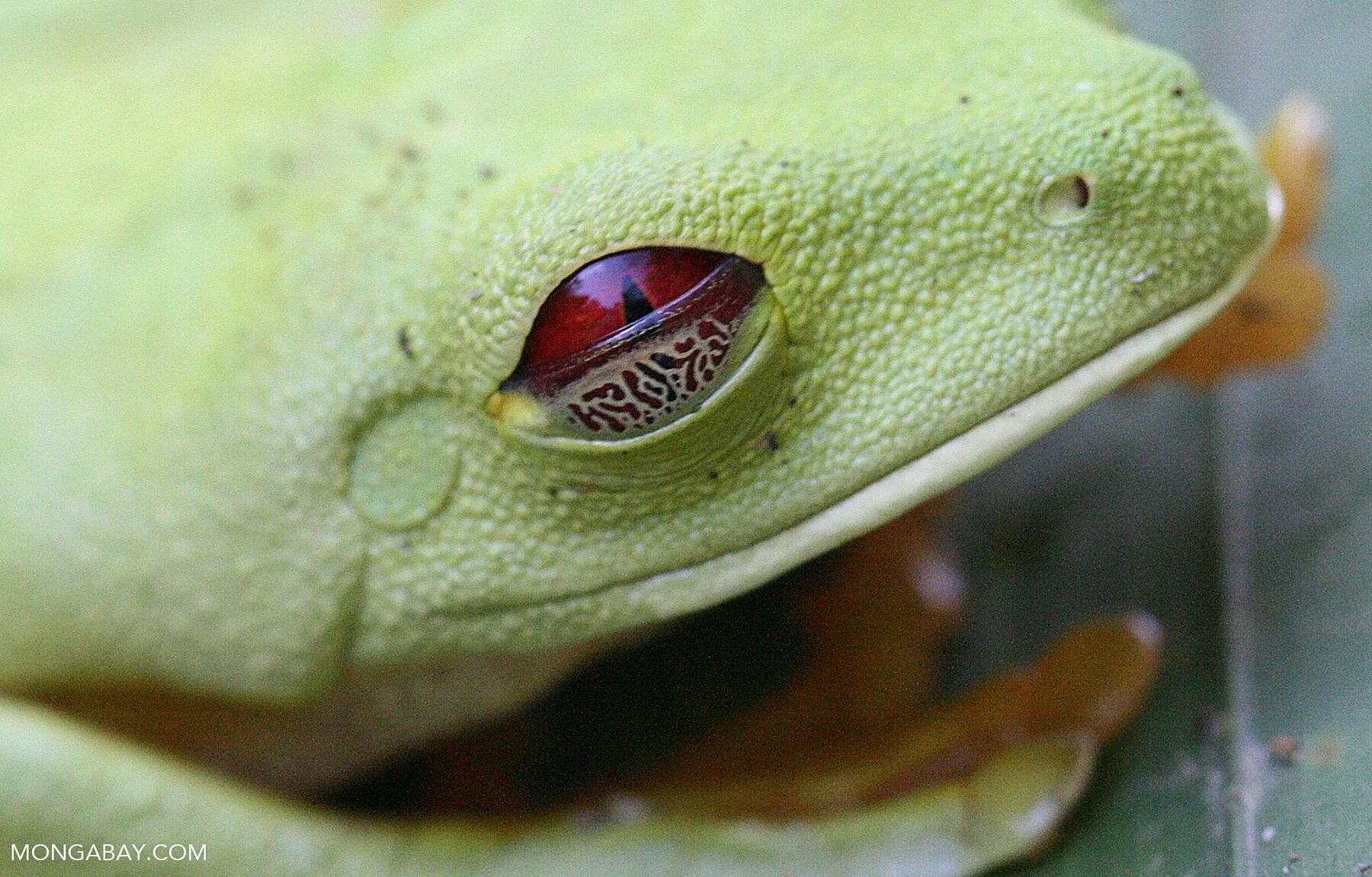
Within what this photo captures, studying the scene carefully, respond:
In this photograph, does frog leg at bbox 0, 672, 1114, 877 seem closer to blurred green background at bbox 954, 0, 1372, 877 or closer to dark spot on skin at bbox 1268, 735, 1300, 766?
blurred green background at bbox 954, 0, 1372, 877

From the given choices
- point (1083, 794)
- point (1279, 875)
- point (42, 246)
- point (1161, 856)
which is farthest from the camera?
point (42, 246)

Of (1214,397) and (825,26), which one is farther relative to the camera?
(1214,397)

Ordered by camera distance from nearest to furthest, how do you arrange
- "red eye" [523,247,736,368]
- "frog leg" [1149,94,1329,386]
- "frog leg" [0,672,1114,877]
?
"red eye" [523,247,736,368] → "frog leg" [0,672,1114,877] → "frog leg" [1149,94,1329,386]

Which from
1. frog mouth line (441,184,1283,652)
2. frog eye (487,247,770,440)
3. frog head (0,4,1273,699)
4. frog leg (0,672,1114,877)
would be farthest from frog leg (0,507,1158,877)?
frog eye (487,247,770,440)

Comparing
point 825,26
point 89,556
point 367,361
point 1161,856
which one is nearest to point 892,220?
point 825,26

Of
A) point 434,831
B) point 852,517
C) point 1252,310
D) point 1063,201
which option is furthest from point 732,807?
point 1252,310

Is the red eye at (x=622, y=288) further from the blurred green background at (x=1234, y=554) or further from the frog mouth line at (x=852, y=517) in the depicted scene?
the blurred green background at (x=1234, y=554)

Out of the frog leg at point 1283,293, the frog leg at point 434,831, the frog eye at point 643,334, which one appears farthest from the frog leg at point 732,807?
the frog eye at point 643,334

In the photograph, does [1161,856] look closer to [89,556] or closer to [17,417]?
[89,556]
